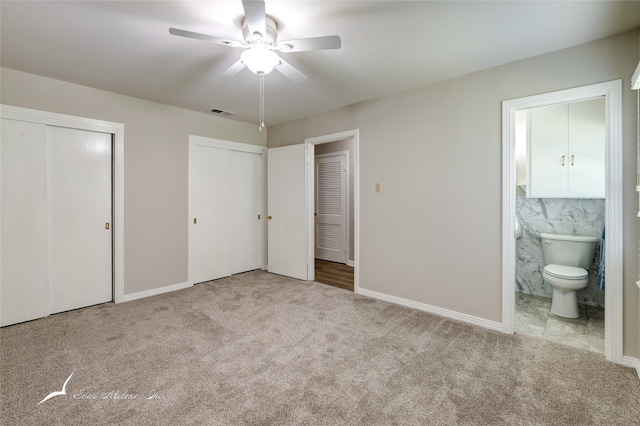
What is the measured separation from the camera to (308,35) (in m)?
2.16

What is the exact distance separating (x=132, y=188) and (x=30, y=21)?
1820mm

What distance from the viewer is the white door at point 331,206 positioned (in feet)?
18.2

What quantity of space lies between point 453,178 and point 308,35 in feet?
6.18

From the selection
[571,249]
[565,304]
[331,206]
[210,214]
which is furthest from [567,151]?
[210,214]

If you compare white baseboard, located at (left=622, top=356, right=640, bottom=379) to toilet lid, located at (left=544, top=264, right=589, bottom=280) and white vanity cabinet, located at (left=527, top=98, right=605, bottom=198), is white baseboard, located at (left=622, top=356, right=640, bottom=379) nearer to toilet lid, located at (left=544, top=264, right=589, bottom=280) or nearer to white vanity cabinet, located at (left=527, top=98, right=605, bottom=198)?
toilet lid, located at (left=544, top=264, right=589, bottom=280)

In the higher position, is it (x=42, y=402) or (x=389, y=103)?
(x=389, y=103)

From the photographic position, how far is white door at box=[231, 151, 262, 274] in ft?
14.9

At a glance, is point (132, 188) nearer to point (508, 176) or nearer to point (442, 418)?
point (442, 418)

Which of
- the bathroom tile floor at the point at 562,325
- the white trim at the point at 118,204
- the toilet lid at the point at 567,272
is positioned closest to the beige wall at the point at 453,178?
the bathroom tile floor at the point at 562,325

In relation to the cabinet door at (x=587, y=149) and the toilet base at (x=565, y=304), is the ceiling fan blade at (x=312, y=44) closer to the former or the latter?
the cabinet door at (x=587, y=149)

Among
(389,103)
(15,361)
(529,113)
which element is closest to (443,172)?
(389,103)

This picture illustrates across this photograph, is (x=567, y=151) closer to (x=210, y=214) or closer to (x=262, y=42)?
(x=262, y=42)

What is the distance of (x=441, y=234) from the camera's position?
9.79 ft

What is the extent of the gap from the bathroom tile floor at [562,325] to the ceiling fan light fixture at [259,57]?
3.08 metres
